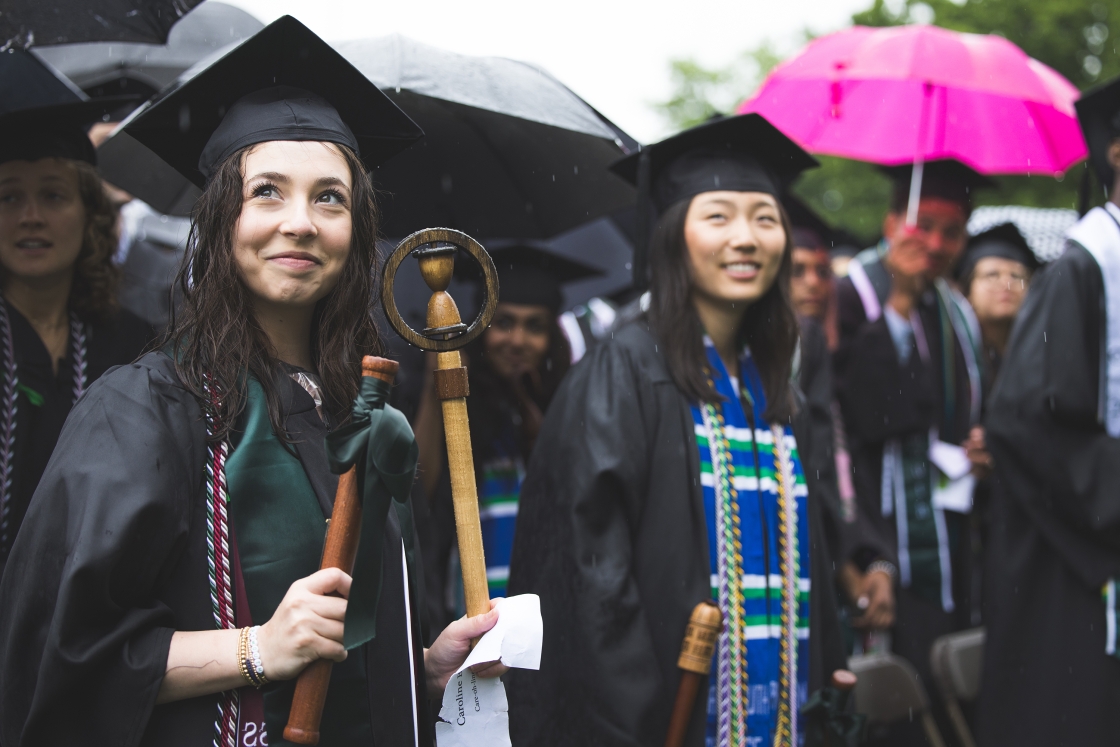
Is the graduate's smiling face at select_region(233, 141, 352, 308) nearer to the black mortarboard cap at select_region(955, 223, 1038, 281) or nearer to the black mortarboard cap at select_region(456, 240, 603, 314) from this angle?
the black mortarboard cap at select_region(456, 240, 603, 314)

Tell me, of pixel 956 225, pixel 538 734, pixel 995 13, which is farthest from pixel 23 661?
pixel 995 13

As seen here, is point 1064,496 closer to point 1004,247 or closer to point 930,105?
point 930,105

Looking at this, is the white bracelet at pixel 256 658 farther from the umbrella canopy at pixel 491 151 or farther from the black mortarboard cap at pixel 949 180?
the black mortarboard cap at pixel 949 180

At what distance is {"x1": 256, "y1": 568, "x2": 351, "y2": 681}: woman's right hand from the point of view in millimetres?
1623

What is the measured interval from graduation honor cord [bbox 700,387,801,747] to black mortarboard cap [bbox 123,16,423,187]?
4.56 ft

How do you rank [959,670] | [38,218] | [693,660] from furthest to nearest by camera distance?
[959,670]
[38,218]
[693,660]

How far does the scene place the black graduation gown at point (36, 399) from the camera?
2.83m

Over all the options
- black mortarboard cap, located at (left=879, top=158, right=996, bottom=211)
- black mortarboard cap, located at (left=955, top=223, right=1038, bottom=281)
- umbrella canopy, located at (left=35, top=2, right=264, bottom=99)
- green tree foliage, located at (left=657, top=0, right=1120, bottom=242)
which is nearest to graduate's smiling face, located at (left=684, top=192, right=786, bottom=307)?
umbrella canopy, located at (left=35, top=2, right=264, bottom=99)

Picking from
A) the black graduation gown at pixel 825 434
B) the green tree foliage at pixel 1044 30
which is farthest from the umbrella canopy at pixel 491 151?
the green tree foliage at pixel 1044 30

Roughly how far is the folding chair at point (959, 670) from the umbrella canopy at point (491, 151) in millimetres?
2332

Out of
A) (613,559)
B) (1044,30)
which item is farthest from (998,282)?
(1044,30)

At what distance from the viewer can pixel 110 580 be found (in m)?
1.67

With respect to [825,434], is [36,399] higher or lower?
higher

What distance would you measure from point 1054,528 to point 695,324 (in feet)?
5.39
